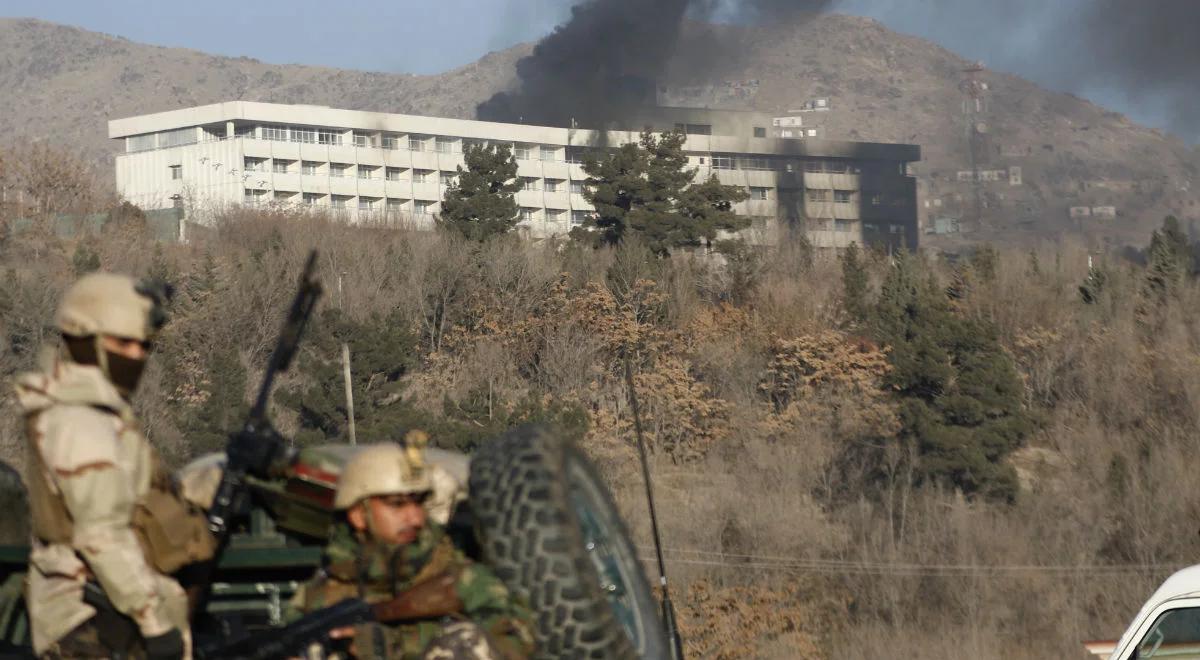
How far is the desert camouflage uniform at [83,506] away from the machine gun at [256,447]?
13.6 inches

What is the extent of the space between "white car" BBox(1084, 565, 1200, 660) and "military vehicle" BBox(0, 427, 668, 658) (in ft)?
10.4

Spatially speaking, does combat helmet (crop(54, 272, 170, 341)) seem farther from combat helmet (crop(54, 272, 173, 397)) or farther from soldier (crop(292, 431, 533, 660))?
soldier (crop(292, 431, 533, 660))

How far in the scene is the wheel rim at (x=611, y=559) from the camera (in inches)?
227

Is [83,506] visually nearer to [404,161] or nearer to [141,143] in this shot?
[404,161]

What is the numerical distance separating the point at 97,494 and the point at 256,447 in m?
0.76

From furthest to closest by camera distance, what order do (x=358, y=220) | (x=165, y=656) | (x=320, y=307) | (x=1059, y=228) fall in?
(x=1059, y=228) < (x=358, y=220) < (x=320, y=307) < (x=165, y=656)

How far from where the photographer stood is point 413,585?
4.91 m

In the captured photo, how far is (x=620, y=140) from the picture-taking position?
12156cm

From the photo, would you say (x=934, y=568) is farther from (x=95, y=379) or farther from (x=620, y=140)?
(x=620, y=140)

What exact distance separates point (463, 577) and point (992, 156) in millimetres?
142165

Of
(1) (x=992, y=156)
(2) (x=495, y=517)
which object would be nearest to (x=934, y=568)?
(2) (x=495, y=517)

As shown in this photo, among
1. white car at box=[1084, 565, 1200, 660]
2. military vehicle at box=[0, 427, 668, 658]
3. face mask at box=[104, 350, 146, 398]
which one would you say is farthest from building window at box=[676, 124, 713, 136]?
face mask at box=[104, 350, 146, 398]

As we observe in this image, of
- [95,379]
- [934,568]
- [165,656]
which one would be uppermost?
[95,379]

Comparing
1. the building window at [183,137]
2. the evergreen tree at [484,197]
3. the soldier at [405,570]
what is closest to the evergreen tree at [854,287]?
the evergreen tree at [484,197]
